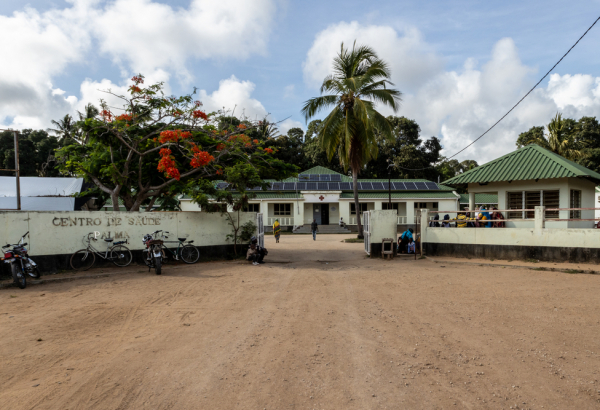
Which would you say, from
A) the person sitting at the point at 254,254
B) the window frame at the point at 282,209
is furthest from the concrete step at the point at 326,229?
the person sitting at the point at 254,254

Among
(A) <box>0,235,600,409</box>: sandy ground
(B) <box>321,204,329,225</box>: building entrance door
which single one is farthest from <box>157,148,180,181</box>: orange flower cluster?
(B) <box>321,204,329,225</box>: building entrance door

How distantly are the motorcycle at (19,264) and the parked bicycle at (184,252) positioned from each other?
356cm

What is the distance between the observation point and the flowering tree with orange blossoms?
11.4 meters

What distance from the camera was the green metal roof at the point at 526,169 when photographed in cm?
1333

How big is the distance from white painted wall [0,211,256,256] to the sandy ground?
2.21m

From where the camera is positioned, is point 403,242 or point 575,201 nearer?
point 403,242

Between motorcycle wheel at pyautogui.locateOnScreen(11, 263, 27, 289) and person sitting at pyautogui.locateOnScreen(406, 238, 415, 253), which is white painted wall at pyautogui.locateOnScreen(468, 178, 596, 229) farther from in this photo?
motorcycle wheel at pyautogui.locateOnScreen(11, 263, 27, 289)

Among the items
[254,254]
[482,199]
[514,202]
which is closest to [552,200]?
[514,202]

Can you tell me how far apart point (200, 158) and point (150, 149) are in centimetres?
205

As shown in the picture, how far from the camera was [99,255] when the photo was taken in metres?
10.5

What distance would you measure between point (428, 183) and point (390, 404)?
1247 inches

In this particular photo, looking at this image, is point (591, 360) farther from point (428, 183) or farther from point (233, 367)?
point (428, 183)

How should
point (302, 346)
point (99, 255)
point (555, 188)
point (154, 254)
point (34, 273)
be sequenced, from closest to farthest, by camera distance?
point (302, 346) → point (34, 273) → point (154, 254) → point (99, 255) → point (555, 188)

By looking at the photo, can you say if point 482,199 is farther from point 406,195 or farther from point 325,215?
point 325,215
